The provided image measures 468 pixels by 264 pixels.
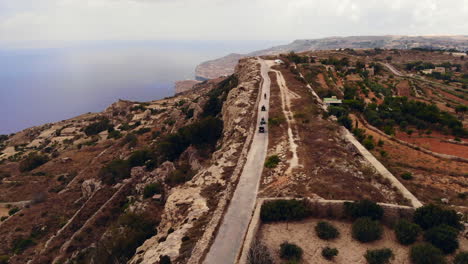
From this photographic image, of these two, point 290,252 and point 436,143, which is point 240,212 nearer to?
point 290,252

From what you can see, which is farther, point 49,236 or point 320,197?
point 49,236

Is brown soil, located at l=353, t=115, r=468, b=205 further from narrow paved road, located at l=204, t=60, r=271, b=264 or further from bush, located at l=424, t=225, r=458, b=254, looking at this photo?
narrow paved road, located at l=204, t=60, r=271, b=264

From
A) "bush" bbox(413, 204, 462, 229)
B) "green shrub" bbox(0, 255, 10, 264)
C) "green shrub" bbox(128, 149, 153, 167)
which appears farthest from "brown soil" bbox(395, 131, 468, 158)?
"green shrub" bbox(0, 255, 10, 264)

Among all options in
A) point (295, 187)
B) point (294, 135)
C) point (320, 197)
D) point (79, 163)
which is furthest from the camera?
point (79, 163)

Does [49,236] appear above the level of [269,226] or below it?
below

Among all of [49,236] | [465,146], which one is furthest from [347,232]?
[49,236]

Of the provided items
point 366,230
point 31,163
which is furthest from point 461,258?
point 31,163

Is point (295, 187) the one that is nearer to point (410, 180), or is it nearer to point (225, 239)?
point (225, 239)
